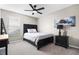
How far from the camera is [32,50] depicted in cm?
153

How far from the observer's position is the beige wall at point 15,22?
57.6 inches

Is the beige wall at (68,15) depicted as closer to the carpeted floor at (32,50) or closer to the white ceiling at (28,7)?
the white ceiling at (28,7)

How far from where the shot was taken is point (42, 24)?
5.35 ft

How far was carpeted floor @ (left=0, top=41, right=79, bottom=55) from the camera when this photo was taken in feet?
4.83

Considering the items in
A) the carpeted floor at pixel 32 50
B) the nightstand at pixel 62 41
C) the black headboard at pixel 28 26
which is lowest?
the carpeted floor at pixel 32 50

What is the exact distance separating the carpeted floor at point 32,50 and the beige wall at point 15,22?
143 millimetres

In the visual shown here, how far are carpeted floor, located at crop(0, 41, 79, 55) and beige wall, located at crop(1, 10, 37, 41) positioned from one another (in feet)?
0.47

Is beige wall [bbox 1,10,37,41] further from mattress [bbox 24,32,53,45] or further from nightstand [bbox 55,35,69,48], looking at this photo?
nightstand [bbox 55,35,69,48]

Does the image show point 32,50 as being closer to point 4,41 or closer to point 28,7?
point 4,41

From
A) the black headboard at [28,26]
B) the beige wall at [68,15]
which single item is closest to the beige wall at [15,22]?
the black headboard at [28,26]

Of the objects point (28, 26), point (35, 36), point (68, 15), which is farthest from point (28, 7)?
point (68, 15)
